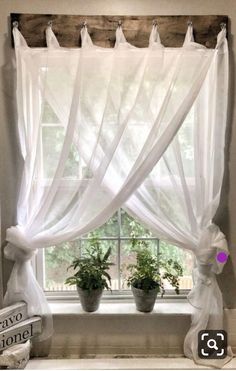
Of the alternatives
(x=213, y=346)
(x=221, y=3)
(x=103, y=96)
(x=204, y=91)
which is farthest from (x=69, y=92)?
(x=213, y=346)

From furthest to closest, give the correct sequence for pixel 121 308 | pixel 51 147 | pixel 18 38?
pixel 121 308
pixel 51 147
pixel 18 38

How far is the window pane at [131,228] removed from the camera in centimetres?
204

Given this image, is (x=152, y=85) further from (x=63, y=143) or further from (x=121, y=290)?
(x=121, y=290)

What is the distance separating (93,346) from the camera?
1.98m

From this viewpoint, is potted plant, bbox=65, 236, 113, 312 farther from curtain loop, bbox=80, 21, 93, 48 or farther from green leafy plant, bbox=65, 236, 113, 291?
curtain loop, bbox=80, 21, 93, 48

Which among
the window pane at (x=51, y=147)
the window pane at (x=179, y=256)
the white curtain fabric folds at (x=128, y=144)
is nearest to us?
the white curtain fabric folds at (x=128, y=144)

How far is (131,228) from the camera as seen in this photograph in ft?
6.70

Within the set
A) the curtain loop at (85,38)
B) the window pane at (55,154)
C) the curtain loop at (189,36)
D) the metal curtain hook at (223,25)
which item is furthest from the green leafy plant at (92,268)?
the metal curtain hook at (223,25)

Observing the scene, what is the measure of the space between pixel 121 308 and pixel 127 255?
0.28 m

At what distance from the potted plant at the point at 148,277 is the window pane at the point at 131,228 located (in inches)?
2.3

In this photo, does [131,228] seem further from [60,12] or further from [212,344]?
[60,12]

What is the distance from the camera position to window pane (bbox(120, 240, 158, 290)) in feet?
6.72

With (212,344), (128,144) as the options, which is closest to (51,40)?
(128,144)

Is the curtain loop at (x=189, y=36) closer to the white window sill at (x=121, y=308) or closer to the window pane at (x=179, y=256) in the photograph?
the window pane at (x=179, y=256)
